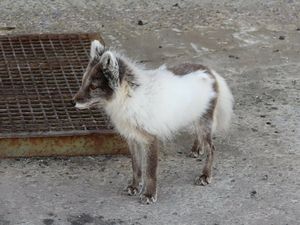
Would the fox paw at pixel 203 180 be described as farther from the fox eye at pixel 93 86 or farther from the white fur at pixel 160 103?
the fox eye at pixel 93 86

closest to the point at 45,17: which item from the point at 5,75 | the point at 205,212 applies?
the point at 5,75

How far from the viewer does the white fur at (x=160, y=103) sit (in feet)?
14.8

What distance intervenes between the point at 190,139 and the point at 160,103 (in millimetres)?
929

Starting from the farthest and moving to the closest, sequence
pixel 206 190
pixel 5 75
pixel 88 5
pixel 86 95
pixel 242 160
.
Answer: pixel 88 5
pixel 5 75
pixel 242 160
pixel 206 190
pixel 86 95

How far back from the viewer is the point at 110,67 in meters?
4.38

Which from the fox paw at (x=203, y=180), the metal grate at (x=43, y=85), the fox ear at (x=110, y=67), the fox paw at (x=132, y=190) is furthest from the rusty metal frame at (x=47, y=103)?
the fox ear at (x=110, y=67)

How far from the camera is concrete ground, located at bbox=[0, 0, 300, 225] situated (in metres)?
4.54

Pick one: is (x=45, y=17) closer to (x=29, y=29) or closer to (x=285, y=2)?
(x=29, y=29)

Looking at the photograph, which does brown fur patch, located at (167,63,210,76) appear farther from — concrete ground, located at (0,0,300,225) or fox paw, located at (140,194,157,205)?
fox paw, located at (140,194,157,205)

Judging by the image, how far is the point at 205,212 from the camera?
178 inches

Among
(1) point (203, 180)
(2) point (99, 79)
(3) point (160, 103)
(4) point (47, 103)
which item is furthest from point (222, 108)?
(4) point (47, 103)

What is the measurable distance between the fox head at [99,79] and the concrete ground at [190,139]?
1.90 ft

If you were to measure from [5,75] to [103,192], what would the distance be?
5.09 ft

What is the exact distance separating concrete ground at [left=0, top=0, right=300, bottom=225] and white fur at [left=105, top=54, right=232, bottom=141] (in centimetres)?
41
